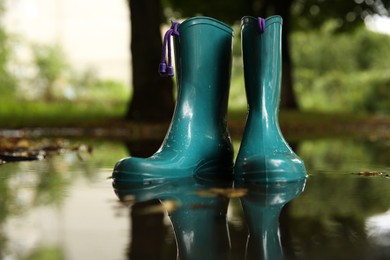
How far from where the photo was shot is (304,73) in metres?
20.0

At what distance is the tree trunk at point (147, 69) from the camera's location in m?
7.62

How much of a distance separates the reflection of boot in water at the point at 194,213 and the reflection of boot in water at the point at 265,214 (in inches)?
2.8

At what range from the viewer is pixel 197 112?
8.48 ft

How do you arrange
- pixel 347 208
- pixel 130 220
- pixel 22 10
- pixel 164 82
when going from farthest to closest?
pixel 22 10, pixel 164 82, pixel 347 208, pixel 130 220

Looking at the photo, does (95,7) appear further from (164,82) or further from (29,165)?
(29,165)

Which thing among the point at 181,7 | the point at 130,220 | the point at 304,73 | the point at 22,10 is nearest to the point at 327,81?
the point at 304,73

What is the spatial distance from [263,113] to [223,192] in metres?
0.45

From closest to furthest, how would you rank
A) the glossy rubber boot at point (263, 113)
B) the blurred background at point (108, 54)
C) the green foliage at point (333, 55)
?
the glossy rubber boot at point (263, 113) → the blurred background at point (108, 54) → the green foliage at point (333, 55)

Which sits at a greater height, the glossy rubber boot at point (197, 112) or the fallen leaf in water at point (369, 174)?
the glossy rubber boot at point (197, 112)

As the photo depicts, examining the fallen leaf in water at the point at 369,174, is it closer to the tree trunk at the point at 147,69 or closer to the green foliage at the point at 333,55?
the tree trunk at the point at 147,69

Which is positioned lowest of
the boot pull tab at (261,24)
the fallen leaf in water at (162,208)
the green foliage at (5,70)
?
the fallen leaf in water at (162,208)

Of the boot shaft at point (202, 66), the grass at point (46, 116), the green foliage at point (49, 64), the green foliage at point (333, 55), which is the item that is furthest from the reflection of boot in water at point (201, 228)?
the green foliage at point (333, 55)

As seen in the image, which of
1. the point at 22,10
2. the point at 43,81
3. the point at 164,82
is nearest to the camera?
the point at 164,82

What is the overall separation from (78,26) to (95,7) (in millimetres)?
879
